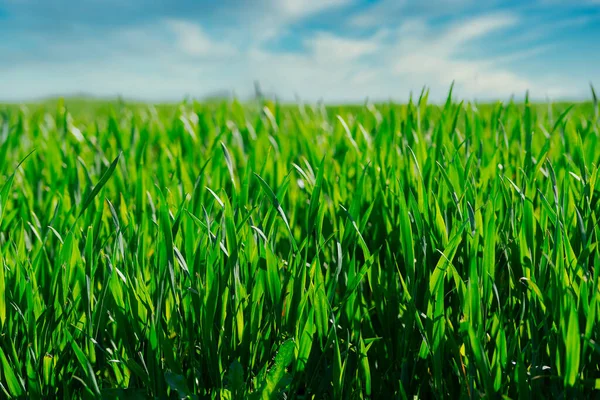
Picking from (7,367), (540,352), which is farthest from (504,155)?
(7,367)

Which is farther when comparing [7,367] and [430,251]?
[430,251]

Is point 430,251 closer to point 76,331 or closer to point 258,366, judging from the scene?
point 258,366

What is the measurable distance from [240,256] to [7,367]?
440mm

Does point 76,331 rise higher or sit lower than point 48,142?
lower

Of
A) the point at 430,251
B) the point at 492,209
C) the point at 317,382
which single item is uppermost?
the point at 492,209

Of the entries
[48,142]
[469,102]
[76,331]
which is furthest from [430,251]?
[48,142]

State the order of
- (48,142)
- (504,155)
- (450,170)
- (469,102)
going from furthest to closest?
(48,142)
(469,102)
(504,155)
(450,170)

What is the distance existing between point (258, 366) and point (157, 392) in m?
0.19

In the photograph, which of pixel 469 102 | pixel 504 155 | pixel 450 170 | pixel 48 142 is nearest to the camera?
pixel 450 170

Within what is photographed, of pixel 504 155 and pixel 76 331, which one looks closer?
pixel 76 331

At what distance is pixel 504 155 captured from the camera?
169cm

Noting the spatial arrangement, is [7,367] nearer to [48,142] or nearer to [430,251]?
[430,251]

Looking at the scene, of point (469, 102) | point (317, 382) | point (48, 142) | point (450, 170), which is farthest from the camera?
point (48, 142)

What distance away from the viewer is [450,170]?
1326mm
